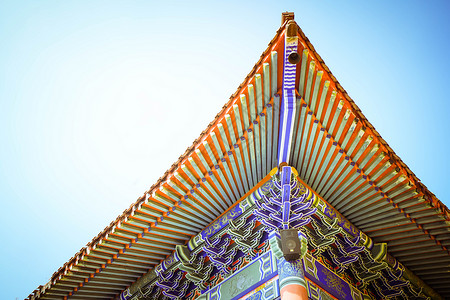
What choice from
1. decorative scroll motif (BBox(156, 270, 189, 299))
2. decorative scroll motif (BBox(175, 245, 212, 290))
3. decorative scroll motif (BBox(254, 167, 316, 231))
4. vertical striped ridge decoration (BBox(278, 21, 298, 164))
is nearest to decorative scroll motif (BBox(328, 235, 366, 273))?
decorative scroll motif (BBox(254, 167, 316, 231))

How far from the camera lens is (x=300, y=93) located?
515 cm

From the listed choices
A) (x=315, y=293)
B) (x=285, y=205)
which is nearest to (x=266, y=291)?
(x=315, y=293)

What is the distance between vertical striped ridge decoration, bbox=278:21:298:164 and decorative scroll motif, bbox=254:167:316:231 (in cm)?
37

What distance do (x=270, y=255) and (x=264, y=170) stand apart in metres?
1.44

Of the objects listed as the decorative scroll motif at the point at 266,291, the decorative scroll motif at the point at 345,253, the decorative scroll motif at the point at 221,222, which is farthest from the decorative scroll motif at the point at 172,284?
the decorative scroll motif at the point at 345,253

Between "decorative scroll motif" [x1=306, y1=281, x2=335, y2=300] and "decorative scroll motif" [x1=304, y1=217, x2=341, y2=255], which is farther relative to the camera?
"decorative scroll motif" [x1=304, y1=217, x2=341, y2=255]

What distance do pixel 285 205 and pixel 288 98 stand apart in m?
1.63

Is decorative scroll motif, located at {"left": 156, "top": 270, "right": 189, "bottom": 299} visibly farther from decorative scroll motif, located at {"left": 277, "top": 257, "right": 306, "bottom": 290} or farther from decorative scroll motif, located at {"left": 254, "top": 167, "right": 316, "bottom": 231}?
decorative scroll motif, located at {"left": 277, "top": 257, "right": 306, "bottom": 290}

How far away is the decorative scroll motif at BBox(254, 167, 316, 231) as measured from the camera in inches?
211

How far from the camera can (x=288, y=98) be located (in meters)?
5.04

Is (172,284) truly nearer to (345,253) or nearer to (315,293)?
(315,293)

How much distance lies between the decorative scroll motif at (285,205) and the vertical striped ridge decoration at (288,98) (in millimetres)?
A: 365

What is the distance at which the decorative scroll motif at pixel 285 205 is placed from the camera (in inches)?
211

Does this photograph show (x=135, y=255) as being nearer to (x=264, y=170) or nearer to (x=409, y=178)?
(x=264, y=170)
